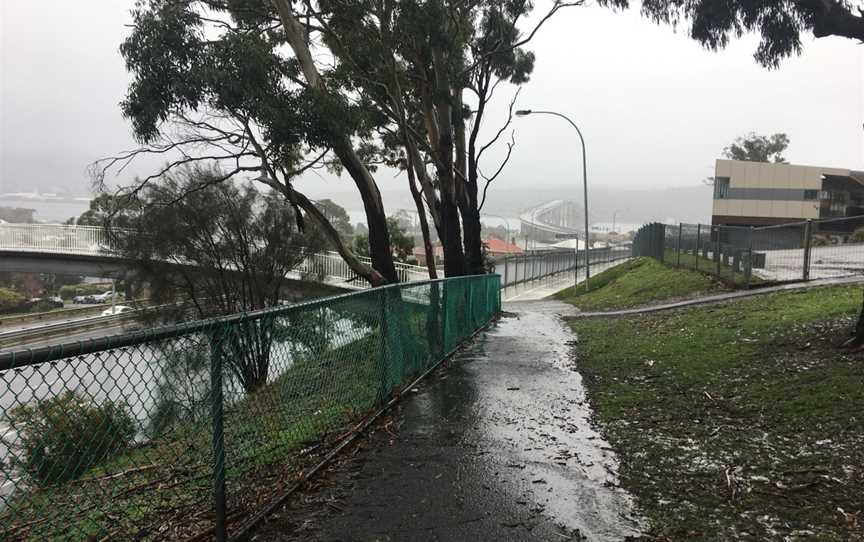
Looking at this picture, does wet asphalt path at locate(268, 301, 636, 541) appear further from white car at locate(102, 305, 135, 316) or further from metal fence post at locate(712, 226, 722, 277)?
white car at locate(102, 305, 135, 316)

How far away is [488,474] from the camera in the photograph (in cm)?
419

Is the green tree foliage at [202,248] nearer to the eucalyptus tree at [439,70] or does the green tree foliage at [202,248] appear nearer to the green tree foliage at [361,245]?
the eucalyptus tree at [439,70]

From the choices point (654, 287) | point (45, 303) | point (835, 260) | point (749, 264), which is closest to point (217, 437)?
point (749, 264)

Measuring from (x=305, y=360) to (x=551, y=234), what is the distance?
4735 inches

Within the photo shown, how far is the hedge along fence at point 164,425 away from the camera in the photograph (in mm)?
2732

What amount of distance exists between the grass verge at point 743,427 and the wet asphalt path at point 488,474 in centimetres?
29

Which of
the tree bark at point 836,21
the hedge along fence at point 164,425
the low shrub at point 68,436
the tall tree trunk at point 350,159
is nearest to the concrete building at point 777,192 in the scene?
the tall tree trunk at point 350,159

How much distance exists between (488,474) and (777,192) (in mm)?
64613

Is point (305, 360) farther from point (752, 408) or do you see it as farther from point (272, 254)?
point (272, 254)

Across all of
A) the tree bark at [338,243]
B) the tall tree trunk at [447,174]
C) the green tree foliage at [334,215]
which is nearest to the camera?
the tree bark at [338,243]

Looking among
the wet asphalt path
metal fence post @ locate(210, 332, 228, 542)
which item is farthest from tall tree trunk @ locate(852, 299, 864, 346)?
metal fence post @ locate(210, 332, 228, 542)

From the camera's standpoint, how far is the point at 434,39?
14680 mm

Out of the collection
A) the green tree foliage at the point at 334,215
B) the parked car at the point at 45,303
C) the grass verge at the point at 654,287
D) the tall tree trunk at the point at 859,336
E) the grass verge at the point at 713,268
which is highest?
the green tree foliage at the point at 334,215

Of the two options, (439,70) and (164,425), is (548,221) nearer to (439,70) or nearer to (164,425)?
(439,70)
